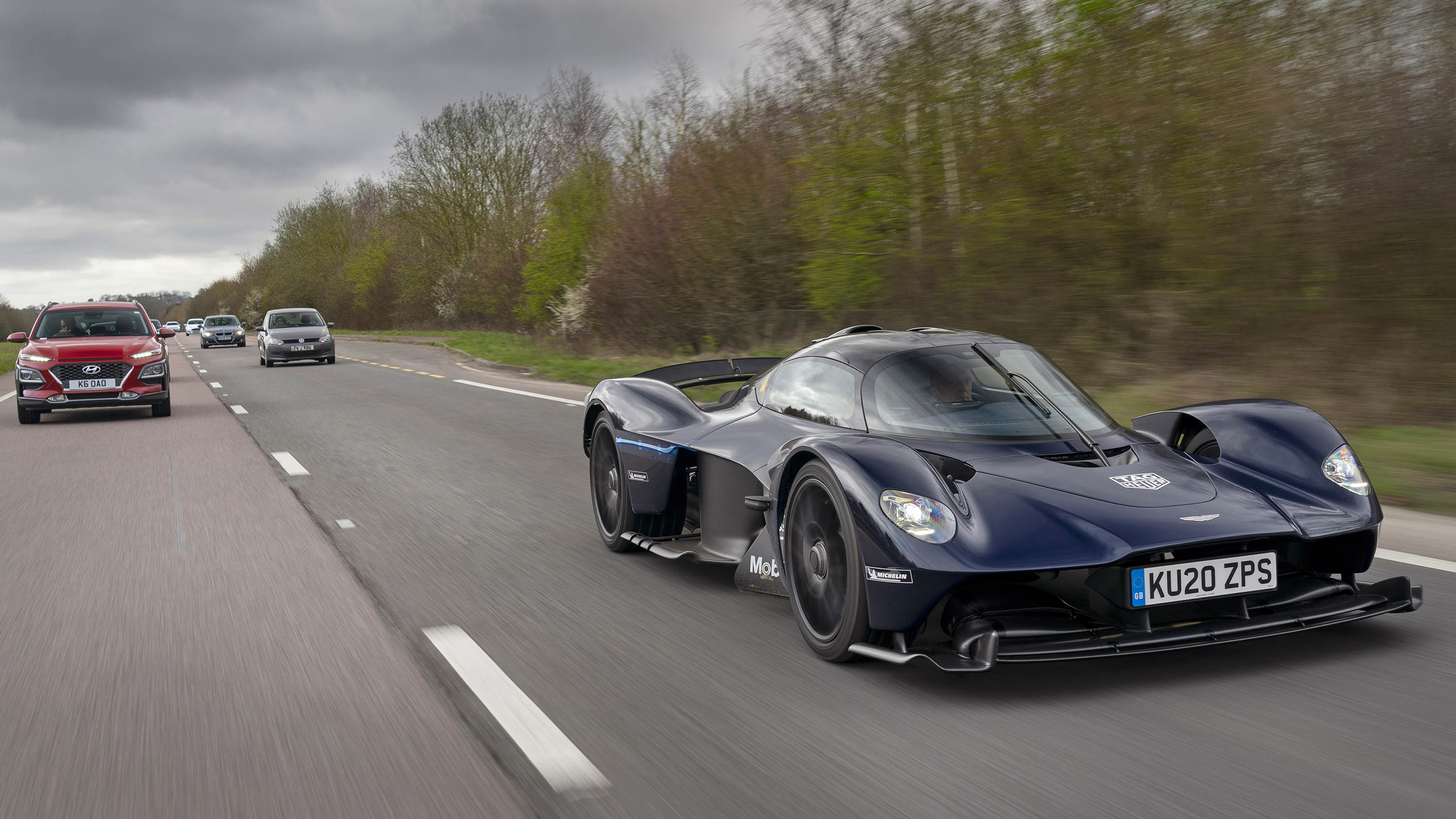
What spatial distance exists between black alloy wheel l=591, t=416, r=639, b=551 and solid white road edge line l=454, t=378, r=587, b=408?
7.04 meters

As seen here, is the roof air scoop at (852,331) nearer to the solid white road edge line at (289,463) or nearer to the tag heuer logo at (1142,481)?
the tag heuer logo at (1142,481)

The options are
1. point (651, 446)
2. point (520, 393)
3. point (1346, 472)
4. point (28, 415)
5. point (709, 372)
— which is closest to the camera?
point (1346, 472)

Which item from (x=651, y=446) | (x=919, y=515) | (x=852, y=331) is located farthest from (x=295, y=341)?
(x=919, y=515)

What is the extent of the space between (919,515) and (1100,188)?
1099 centimetres

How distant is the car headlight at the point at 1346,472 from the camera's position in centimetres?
419

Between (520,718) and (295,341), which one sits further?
(295,341)

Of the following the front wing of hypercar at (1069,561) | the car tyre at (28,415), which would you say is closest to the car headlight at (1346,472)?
the front wing of hypercar at (1069,561)

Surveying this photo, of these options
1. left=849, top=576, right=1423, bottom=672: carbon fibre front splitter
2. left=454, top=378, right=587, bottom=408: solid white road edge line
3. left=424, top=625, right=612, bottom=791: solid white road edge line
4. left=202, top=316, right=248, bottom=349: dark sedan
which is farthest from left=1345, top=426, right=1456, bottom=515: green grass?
left=202, top=316, right=248, bottom=349: dark sedan

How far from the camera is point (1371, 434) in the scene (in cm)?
902

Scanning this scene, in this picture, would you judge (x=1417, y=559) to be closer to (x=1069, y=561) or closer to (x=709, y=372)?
(x=1069, y=561)

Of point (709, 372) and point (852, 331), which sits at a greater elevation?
point (852, 331)

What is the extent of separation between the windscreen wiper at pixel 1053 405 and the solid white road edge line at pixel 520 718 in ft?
7.11

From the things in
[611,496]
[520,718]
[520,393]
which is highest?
[611,496]

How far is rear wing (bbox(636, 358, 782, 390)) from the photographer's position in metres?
6.80
